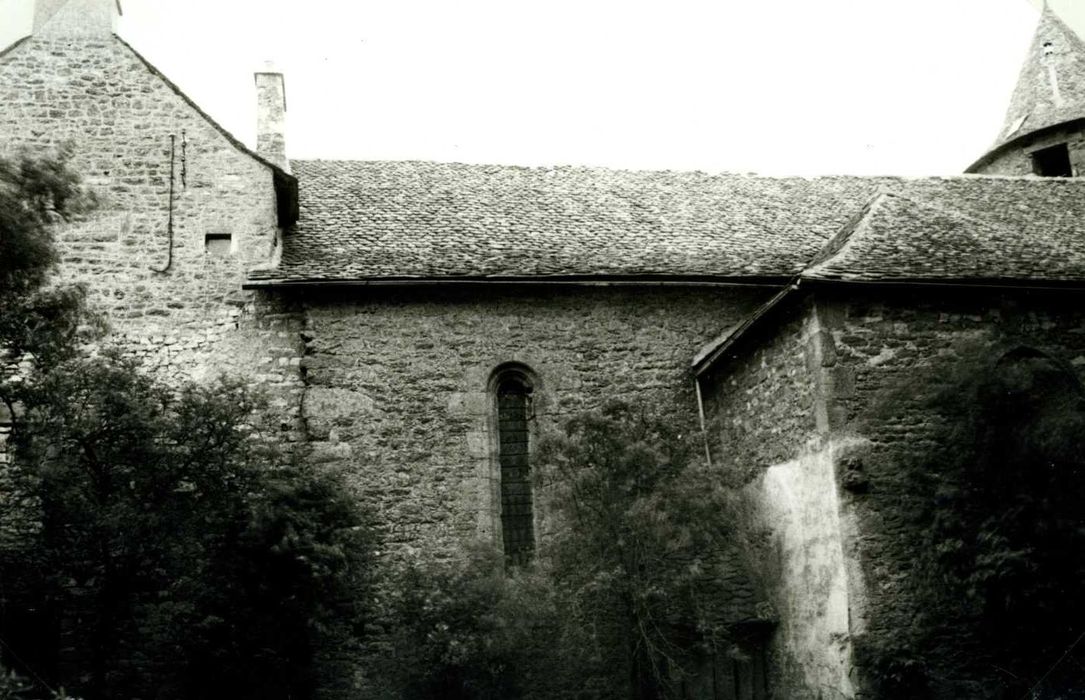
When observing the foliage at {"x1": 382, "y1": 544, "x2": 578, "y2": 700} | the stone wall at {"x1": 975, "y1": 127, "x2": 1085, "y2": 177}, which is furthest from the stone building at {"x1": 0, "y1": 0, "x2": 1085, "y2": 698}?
the stone wall at {"x1": 975, "y1": 127, "x2": 1085, "y2": 177}

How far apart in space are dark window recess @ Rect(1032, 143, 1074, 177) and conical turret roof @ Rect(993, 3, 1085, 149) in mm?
709

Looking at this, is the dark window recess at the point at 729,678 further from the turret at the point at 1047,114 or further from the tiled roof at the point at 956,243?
the turret at the point at 1047,114

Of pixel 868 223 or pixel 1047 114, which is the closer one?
pixel 868 223

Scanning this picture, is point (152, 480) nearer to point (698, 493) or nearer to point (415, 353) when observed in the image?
point (415, 353)

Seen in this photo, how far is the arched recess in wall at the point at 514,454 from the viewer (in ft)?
52.0

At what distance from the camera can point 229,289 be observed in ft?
53.0

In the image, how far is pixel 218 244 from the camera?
16.5 meters

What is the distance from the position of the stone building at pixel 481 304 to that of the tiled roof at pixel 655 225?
0.24 ft

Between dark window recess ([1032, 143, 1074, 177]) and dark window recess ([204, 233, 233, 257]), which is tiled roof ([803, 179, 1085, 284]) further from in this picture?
dark window recess ([204, 233, 233, 257])

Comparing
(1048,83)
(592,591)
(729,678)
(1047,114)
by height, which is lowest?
(729,678)

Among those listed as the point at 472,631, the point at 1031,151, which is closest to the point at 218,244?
the point at 472,631

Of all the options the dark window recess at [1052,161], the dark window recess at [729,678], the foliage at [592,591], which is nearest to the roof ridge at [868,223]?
the foliage at [592,591]

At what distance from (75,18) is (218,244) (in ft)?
14.6

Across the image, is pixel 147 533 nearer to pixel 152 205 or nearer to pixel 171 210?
pixel 171 210
